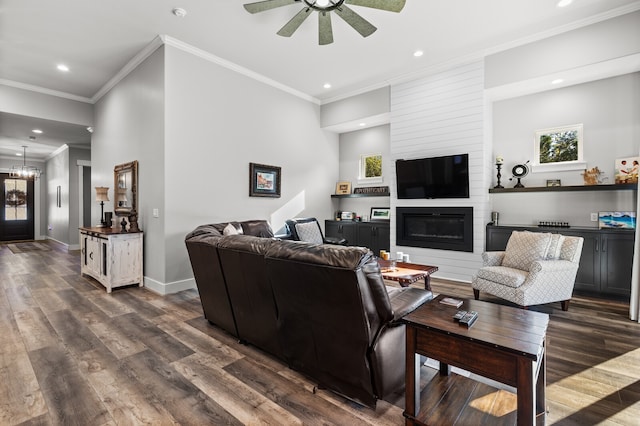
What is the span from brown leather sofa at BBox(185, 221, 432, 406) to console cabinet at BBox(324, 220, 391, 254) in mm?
3684

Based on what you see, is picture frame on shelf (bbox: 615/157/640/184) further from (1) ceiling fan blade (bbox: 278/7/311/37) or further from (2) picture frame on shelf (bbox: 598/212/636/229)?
(1) ceiling fan blade (bbox: 278/7/311/37)

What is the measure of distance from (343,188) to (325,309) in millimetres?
5281

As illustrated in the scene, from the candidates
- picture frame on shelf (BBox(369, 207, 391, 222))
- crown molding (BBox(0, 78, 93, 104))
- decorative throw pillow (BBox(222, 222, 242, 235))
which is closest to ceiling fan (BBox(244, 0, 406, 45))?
decorative throw pillow (BBox(222, 222, 242, 235))

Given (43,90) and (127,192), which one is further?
(43,90)

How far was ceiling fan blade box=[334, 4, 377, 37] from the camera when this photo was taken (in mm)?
2902

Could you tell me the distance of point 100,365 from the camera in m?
2.25

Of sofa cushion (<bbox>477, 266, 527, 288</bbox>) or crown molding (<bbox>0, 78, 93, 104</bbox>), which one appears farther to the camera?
crown molding (<bbox>0, 78, 93, 104</bbox>)

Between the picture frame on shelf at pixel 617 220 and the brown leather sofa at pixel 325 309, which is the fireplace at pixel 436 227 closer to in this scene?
the picture frame on shelf at pixel 617 220

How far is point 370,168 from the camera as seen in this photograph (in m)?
6.62

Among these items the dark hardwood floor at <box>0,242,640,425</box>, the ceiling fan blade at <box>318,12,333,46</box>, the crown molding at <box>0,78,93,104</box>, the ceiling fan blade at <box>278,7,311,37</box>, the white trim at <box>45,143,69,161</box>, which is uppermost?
the crown molding at <box>0,78,93,104</box>

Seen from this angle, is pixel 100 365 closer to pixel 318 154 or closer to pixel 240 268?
pixel 240 268

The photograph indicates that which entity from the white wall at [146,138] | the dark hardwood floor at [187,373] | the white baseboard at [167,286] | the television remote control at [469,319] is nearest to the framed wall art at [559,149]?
the dark hardwood floor at [187,373]

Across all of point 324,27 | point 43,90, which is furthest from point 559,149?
point 43,90

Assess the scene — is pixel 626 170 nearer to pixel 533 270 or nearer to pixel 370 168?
pixel 533 270
